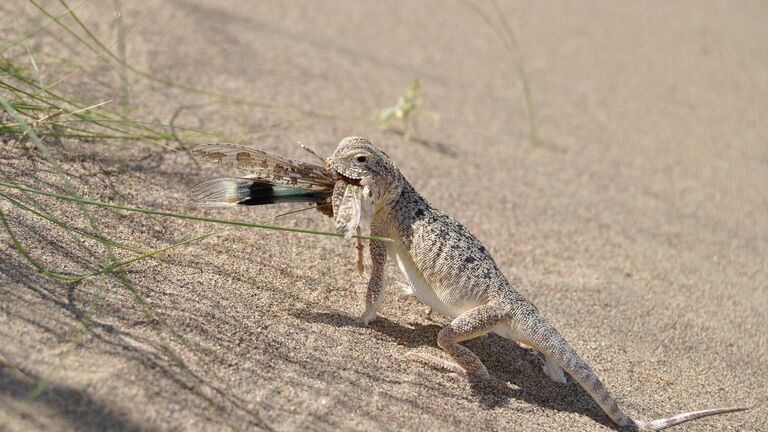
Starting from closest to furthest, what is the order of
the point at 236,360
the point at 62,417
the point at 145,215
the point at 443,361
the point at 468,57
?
1. the point at 62,417
2. the point at 236,360
3. the point at 443,361
4. the point at 145,215
5. the point at 468,57

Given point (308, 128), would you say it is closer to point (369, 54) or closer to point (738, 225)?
point (369, 54)

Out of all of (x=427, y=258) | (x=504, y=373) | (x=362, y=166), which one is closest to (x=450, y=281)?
(x=427, y=258)

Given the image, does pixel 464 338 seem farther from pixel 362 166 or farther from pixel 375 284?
pixel 362 166

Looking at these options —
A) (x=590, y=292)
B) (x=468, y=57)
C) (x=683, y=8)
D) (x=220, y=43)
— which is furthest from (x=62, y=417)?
(x=683, y=8)

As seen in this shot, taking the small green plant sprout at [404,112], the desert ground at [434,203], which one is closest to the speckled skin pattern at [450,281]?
the desert ground at [434,203]

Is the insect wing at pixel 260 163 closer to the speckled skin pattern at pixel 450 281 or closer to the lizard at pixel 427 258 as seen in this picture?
the lizard at pixel 427 258

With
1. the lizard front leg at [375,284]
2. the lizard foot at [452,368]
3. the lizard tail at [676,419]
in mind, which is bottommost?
the lizard tail at [676,419]
